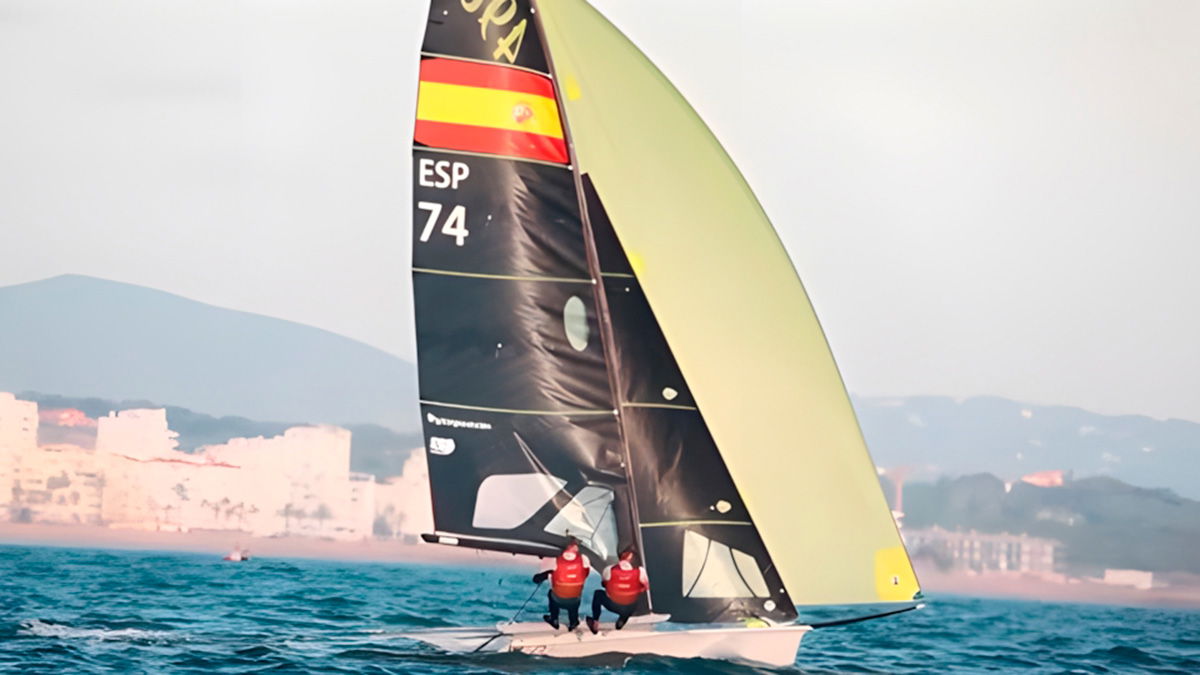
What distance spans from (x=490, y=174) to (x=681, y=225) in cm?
221

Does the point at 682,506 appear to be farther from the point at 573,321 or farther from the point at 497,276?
the point at 497,276

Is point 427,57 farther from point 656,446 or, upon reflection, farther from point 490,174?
point 656,446

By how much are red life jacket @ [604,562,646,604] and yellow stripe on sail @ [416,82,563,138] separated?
14.9 ft

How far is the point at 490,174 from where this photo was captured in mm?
15742

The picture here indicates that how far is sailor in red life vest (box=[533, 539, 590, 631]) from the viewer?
15.5m

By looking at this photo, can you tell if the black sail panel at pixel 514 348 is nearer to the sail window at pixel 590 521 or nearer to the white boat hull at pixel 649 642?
the sail window at pixel 590 521

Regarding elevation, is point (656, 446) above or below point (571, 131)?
below

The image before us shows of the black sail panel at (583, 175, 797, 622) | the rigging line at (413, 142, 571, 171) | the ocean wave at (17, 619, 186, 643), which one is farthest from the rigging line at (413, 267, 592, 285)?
the ocean wave at (17, 619, 186, 643)

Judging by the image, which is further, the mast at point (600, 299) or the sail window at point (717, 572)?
the sail window at point (717, 572)

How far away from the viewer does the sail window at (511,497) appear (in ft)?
52.1

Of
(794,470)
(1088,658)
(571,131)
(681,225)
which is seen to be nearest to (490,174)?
(571,131)

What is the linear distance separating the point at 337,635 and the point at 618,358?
15.5 feet

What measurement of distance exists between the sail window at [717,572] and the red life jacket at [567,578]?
1.28m

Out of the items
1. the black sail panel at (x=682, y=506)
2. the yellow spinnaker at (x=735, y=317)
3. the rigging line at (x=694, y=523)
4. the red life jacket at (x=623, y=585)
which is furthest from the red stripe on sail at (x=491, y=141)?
the red life jacket at (x=623, y=585)
